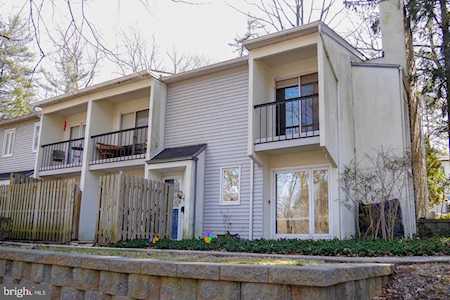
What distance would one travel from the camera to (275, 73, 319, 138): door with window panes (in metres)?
10.9

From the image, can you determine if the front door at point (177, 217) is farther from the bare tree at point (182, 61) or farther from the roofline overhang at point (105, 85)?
the bare tree at point (182, 61)

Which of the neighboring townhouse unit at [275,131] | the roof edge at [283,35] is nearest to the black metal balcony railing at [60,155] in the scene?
the neighboring townhouse unit at [275,131]

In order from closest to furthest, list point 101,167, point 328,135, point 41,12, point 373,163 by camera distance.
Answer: point 41,12, point 328,135, point 373,163, point 101,167

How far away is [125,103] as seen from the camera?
1566cm

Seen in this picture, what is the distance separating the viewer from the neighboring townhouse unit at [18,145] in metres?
18.7

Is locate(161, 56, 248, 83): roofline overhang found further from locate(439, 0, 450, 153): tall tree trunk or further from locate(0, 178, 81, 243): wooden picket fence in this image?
locate(439, 0, 450, 153): tall tree trunk

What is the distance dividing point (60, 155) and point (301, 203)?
10528 mm

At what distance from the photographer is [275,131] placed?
37.7 feet

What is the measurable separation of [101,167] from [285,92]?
705cm

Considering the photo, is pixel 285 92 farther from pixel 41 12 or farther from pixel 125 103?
pixel 41 12

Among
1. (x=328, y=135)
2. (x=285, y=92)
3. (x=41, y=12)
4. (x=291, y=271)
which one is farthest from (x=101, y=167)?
(x=291, y=271)

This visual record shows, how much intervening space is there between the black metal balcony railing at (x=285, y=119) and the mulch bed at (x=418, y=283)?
19.5 feet

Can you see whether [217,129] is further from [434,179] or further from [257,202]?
[434,179]

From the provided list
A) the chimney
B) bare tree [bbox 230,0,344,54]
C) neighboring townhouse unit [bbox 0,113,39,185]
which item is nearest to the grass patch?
the chimney
